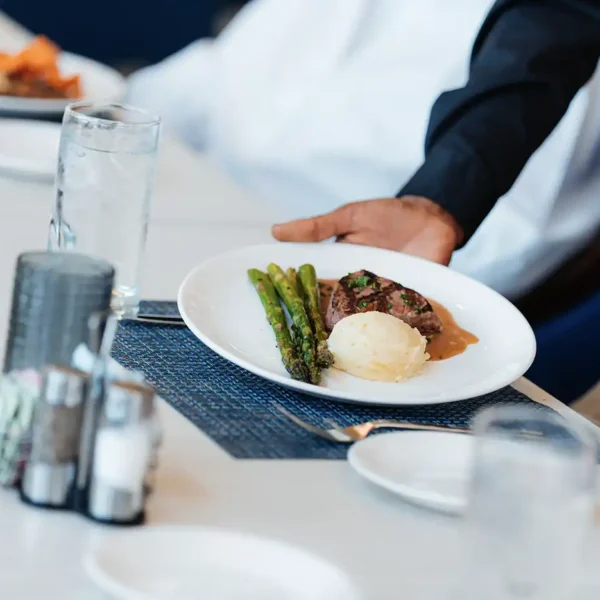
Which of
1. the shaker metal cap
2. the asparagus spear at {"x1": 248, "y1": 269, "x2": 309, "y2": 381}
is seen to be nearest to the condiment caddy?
the shaker metal cap

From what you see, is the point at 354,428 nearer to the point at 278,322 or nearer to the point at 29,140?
the point at 278,322

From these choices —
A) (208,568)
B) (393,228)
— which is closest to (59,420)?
(208,568)

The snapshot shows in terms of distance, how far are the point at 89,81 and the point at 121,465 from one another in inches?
66.4

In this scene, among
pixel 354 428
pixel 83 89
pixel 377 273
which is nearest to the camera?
A: pixel 354 428

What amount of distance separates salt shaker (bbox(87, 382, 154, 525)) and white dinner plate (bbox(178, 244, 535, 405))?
0.28 metres

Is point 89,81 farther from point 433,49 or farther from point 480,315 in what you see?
point 480,315

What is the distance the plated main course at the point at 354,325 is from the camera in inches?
42.4

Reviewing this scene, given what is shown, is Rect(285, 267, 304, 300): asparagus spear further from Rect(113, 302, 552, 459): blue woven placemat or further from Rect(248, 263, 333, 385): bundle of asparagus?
Rect(113, 302, 552, 459): blue woven placemat

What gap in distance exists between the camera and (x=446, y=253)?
1.56 metres

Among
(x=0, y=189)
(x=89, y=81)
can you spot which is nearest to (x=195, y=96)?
(x=89, y=81)

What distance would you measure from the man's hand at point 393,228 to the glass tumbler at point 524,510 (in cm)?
75

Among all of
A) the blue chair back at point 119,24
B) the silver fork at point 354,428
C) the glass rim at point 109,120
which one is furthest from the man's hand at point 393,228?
the blue chair back at point 119,24

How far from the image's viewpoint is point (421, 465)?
2.90 ft

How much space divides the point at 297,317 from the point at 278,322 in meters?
0.03
